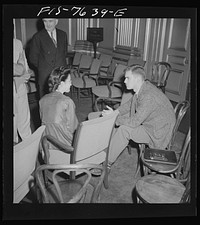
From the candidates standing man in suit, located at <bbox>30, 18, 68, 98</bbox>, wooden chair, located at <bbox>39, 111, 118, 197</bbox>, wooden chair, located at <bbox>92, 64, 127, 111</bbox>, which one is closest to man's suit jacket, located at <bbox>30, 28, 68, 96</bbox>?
standing man in suit, located at <bbox>30, 18, 68, 98</bbox>

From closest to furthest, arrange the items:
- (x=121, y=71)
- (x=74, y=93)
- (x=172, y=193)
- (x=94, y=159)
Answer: (x=172, y=193)
(x=94, y=159)
(x=121, y=71)
(x=74, y=93)

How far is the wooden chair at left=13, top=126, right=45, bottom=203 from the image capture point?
145cm

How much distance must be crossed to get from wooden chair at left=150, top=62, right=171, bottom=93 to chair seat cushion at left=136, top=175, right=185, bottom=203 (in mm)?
2190

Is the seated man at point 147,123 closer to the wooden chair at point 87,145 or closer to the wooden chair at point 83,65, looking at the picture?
the wooden chair at point 87,145

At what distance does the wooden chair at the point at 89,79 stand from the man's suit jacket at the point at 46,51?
3.63 ft

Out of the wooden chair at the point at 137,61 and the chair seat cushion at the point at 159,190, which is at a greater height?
the wooden chair at the point at 137,61

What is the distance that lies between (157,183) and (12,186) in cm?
99

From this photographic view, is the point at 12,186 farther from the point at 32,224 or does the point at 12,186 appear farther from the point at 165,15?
the point at 165,15

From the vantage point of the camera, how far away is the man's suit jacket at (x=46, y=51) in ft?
9.76

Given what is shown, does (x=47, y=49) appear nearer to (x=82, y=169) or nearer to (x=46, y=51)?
(x=46, y=51)

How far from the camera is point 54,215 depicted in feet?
5.65

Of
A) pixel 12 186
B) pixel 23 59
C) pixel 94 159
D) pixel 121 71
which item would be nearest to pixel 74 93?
pixel 121 71

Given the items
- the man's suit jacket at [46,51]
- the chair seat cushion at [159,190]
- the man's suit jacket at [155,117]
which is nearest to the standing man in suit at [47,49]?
the man's suit jacket at [46,51]

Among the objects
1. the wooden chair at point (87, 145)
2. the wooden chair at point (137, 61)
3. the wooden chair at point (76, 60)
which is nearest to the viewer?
the wooden chair at point (87, 145)
